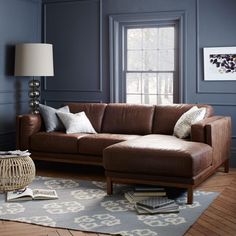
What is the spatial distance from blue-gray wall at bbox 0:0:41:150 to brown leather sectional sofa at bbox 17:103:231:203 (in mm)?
766

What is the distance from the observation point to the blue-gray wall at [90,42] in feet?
19.7

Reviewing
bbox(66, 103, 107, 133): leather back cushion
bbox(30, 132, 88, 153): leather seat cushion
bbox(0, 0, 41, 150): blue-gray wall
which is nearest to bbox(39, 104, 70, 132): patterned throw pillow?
bbox(30, 132, 88, 153): leather seat cushion

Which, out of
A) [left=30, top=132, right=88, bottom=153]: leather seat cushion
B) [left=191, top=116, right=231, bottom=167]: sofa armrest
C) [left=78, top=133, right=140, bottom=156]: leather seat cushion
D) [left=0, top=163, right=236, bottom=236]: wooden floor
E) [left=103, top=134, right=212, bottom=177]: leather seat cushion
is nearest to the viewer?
[left=0, top=163, right=236, bottom=236]: wooden floor

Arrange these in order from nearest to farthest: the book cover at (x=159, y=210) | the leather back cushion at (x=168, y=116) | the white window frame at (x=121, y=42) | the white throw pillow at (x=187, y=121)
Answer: the book cover at (x=159, y=210), the white throw pillow at (x=187, y=121), the leather back cushion at (x=168, y=116), the white window frame at (x=121, y=42)

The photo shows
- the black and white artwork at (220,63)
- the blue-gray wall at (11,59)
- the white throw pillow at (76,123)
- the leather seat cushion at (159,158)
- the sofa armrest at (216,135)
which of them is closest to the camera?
the leather seat cushion at (159,158)

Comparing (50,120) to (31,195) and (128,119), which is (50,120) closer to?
(128,119)

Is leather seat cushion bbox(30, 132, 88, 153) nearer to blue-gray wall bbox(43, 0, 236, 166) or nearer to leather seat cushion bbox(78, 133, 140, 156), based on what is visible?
leather seat cushion bbox(78, 133, 140, 156)

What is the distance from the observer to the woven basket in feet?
15.0

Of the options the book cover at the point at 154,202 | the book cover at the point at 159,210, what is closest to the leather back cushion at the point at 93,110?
the book cover at the point at 154,202

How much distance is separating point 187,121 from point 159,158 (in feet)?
3.39

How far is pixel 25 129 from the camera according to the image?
19.1 feet

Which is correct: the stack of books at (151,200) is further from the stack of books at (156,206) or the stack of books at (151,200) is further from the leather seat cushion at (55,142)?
the leather seat cushion at (55,142)

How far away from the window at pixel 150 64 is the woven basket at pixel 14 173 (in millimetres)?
2457

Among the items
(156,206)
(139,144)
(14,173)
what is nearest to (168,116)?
(139,144)
